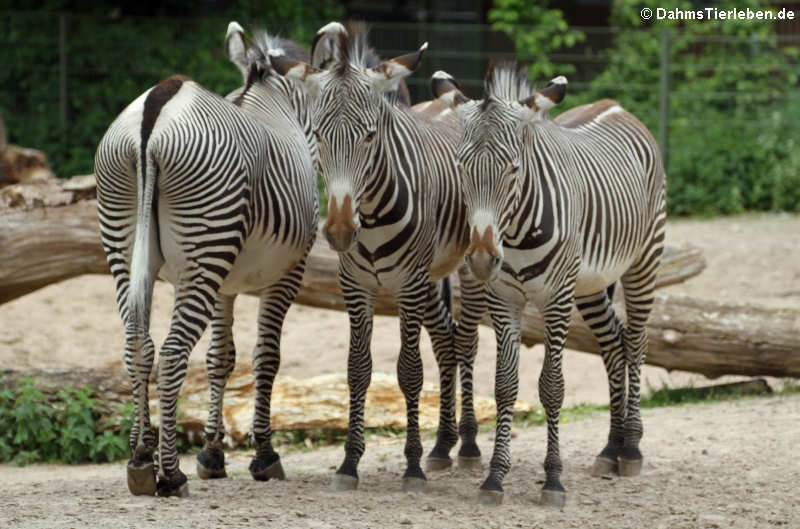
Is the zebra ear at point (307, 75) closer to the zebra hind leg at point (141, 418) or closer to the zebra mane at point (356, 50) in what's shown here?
the zebra mane at point (356, 50)

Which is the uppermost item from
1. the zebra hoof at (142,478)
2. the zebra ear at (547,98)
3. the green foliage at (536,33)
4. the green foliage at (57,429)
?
the green foliage at (536,33)

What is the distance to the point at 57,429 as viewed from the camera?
7.32m

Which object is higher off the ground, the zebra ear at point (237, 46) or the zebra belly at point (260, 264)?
the zebra ear at point (237, 46)

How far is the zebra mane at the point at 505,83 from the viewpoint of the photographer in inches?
207

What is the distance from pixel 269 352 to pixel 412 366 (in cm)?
87

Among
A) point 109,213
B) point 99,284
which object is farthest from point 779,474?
point 99,284

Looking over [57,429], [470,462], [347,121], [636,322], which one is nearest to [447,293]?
[470,462]

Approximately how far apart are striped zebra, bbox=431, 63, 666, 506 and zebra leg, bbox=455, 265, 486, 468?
599 millimetres

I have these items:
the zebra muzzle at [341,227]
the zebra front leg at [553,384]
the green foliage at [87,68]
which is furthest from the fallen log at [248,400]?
the green foliage at [87,68]

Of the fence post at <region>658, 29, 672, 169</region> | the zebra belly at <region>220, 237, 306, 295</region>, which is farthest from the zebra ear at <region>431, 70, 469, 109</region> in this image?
the fence post at <region>658, 29, 672, 169</region>

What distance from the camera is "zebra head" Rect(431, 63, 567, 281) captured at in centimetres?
497

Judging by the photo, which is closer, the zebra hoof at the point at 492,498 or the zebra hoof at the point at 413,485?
the zebra hoof at the point at 492,498

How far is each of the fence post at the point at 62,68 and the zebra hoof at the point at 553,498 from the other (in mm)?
11402

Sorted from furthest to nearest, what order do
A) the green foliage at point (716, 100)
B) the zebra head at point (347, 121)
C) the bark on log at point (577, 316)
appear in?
the green foliage at point (716, 100) < the bark on log at point (577, 316) < the zebra head at point (347, 121)
